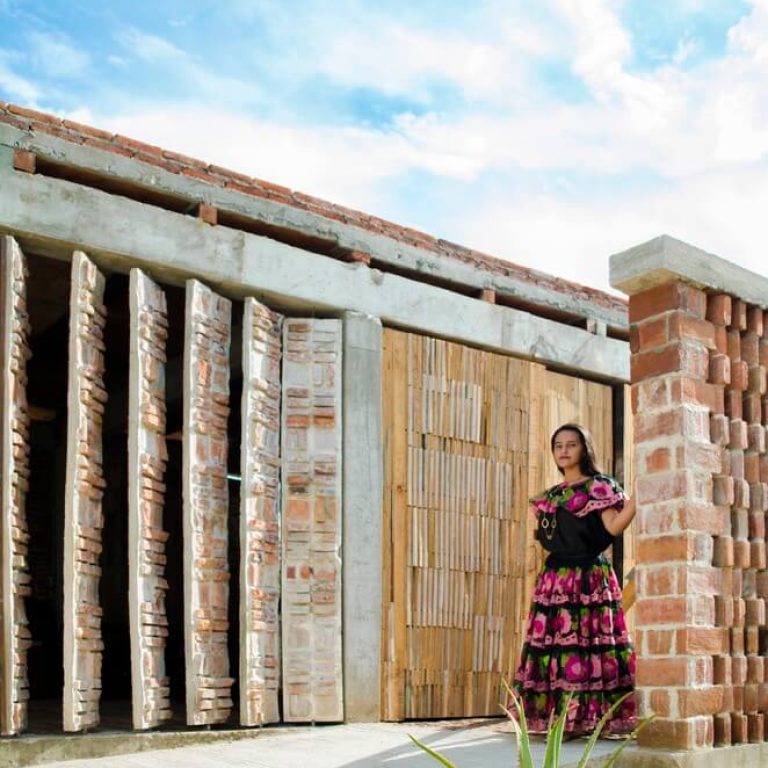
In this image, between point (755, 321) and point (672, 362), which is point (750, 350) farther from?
point (672, 362)

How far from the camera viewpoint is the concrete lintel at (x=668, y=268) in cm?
516

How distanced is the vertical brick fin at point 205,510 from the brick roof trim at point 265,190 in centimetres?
74

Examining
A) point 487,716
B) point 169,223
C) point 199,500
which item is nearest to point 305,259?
point 169,223

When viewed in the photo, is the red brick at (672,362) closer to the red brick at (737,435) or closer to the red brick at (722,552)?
the red brick at (737,435)

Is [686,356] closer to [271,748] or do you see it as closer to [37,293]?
[271,748]

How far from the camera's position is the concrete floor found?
5.42 meters

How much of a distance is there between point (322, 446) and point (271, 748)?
180 centimetres

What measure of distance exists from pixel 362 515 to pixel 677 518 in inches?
97.8

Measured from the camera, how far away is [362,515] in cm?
713

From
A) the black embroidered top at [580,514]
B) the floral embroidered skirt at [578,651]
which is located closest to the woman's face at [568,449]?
the black embroidered top at [580,514]

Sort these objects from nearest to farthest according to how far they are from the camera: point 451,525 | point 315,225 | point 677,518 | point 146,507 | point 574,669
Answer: point 677,518, point 574,669, point 146,507, point 315,225, point 451,525

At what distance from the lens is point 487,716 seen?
7.71 m

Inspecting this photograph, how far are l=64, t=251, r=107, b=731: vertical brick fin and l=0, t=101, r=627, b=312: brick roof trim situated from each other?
29.0 inches

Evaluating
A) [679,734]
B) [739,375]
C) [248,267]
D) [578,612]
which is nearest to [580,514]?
[578,612]
